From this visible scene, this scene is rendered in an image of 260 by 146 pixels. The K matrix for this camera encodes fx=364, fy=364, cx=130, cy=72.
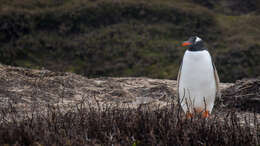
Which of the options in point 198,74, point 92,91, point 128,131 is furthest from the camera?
point 92,91

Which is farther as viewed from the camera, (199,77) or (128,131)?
(199,77)

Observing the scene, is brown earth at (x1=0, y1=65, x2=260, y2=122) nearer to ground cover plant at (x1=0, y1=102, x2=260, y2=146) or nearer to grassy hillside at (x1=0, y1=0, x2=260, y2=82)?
ground cover plant at (x1=0, y1=102, x2=260, y2=146)

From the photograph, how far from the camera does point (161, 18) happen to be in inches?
583

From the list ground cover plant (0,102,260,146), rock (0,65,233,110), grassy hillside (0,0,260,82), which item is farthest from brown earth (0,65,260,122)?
grassy hillside (0,0,260,82)

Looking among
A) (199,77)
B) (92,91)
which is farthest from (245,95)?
(92,91)

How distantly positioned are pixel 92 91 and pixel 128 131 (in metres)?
2.93

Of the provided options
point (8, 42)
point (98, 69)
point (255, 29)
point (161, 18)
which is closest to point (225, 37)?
point (255, 29)

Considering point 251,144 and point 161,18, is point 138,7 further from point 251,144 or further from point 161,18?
point 251,144

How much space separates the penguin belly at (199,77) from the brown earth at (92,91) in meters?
0.26

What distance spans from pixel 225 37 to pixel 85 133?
12.2 m

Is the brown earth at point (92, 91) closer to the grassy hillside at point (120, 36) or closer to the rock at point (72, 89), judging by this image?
the rock at point (72, 89)

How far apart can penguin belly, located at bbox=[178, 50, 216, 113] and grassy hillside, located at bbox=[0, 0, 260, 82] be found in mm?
6141

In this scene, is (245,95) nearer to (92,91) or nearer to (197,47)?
(197,47)

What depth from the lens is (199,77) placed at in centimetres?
461
